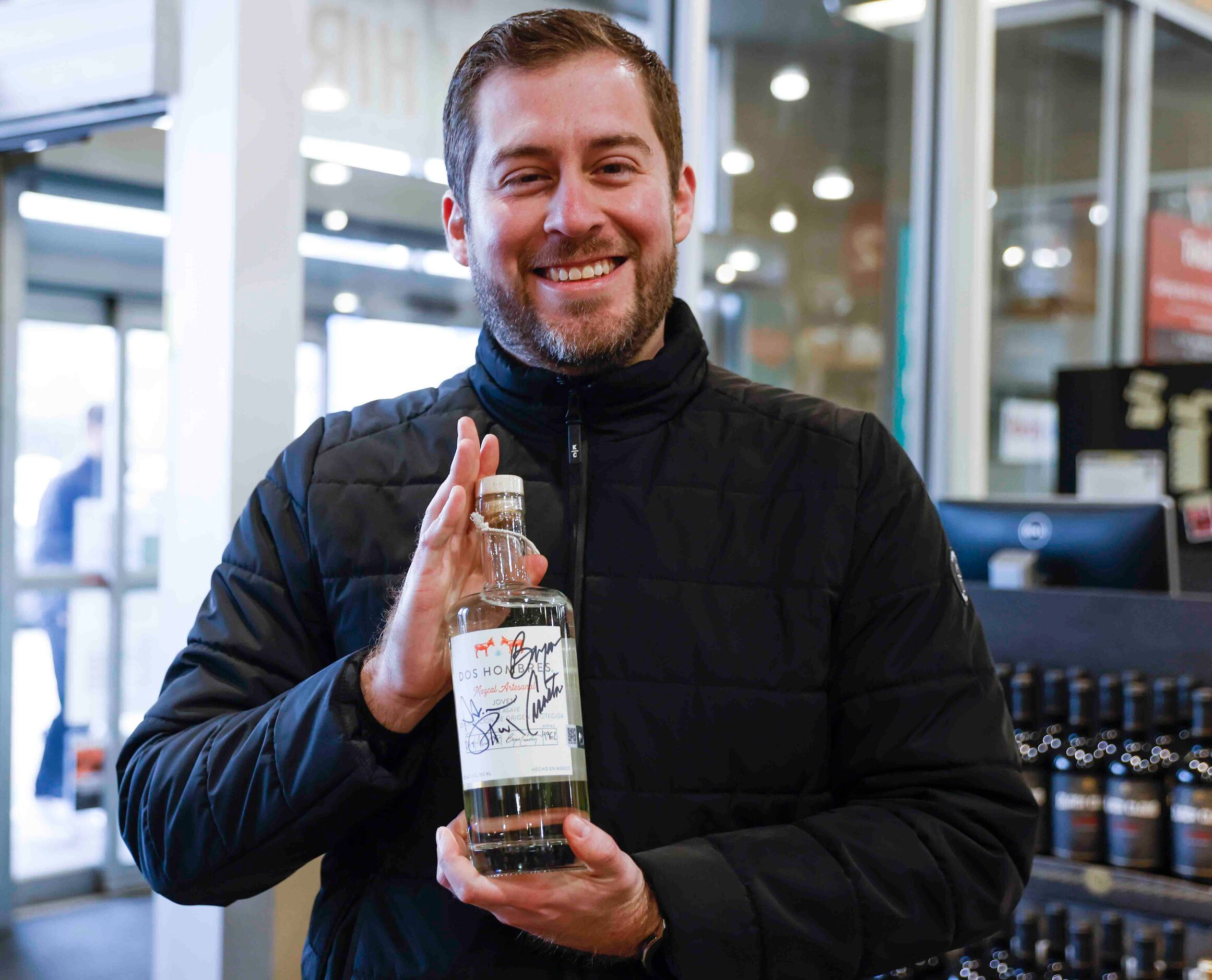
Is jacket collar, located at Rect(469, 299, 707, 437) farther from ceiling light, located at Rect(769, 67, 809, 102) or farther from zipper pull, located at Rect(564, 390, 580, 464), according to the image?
ceiling light, located at Rect(769, 67, 809, 102)

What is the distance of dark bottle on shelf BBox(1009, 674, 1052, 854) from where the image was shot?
2080mm

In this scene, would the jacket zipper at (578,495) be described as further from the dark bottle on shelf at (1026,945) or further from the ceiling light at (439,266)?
the ceiling light at (439,266)

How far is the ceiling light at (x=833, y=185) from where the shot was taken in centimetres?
423

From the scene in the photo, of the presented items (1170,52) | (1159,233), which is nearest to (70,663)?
Result: (1159,233)

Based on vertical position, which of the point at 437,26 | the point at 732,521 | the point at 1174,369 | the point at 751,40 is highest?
the point at 751,40

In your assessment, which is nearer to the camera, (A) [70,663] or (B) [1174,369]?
(B) [1174,369]

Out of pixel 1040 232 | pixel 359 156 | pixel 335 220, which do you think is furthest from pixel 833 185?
pixel 359 156

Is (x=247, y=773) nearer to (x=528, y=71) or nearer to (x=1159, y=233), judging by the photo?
(x=528, y=71)

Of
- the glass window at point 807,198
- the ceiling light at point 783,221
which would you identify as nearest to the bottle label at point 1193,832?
the glass window at point 807,198

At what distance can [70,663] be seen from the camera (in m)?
5.00

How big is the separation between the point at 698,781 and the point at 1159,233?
15.5ft

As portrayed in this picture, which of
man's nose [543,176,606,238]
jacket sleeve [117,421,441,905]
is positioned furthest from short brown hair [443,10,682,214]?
jacket sleeve [117,421,441,905]

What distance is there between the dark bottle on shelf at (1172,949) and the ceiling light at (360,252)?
2732 mm

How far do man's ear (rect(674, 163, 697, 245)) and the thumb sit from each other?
72 centimetres
